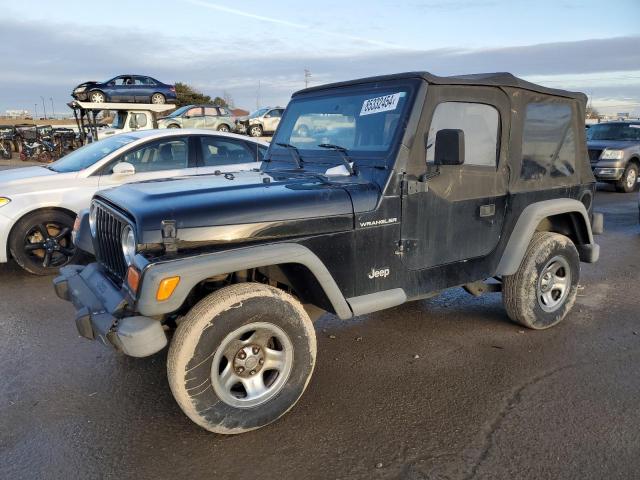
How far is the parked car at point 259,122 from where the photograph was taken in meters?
25.6

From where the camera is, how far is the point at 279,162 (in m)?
4.15

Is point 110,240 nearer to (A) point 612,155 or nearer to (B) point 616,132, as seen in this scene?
(A) point 612,155

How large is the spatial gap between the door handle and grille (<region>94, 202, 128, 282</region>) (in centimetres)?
239

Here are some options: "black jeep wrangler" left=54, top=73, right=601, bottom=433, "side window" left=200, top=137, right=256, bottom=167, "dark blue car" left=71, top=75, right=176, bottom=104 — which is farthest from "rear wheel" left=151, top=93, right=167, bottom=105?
"black jeep wrangler" left=54, top=73, right=601, bottom=433

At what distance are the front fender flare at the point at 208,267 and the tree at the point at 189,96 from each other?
50774mm

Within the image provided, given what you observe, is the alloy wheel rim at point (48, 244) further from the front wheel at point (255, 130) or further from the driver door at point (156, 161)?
the front wheel at point (255, 130)

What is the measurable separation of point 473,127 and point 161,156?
4.16m

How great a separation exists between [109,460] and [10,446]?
0.60 meters

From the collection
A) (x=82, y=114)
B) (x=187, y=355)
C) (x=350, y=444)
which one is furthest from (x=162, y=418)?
(x=82, y=114)

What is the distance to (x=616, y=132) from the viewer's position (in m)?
14.2

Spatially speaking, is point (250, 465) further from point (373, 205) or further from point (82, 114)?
point (82, 114)

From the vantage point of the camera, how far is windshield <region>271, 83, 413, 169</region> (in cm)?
335

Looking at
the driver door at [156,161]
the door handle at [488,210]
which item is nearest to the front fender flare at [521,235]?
the door handle at [488,210]

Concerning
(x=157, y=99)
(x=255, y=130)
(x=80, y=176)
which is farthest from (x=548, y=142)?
(x=255, y=130)
